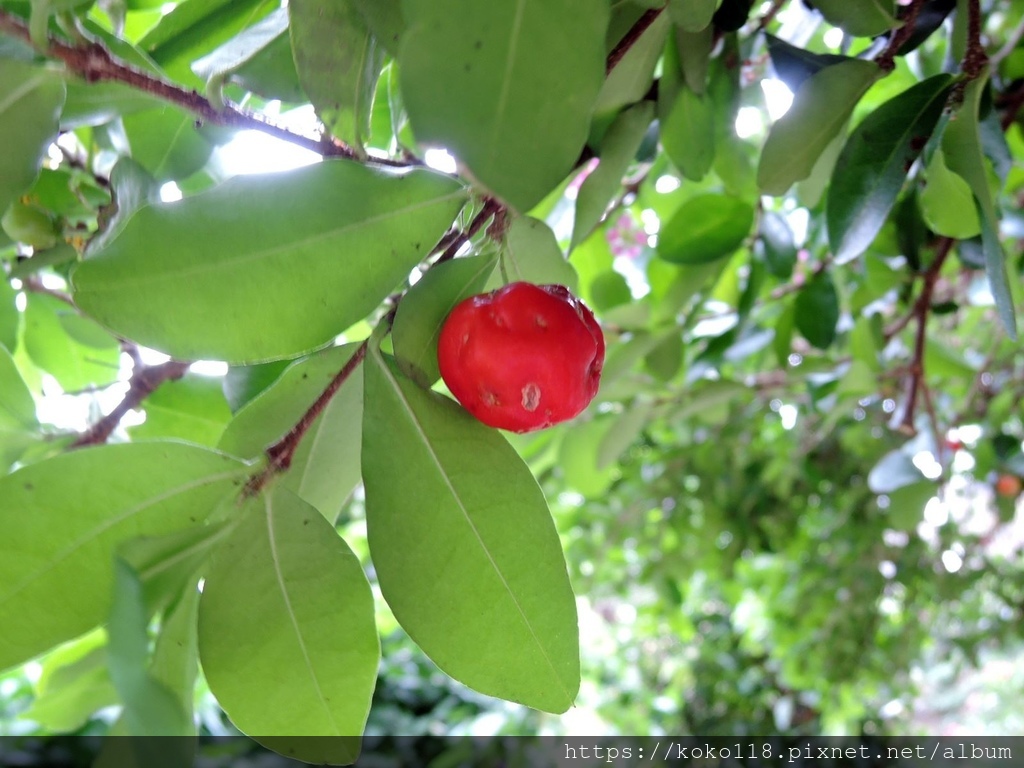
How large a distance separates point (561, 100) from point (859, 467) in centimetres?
177

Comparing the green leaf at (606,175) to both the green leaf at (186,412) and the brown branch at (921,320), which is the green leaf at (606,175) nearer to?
the green leaf at (186,412)

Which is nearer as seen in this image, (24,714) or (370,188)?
(370,188)

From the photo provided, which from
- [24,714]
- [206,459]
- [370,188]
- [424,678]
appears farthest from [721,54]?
[424,678]

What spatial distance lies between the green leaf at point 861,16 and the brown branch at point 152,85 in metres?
0.32

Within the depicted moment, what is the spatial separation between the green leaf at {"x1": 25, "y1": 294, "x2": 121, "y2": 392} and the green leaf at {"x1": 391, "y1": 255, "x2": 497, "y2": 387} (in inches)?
17.1

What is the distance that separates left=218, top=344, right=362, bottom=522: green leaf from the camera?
41cm

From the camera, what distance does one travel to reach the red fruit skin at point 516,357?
1.20ft

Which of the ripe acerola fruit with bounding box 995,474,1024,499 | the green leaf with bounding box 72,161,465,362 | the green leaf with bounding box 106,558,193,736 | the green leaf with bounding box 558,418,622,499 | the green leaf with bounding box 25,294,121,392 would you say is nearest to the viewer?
the green leaf with bounding box 106,558,193,736

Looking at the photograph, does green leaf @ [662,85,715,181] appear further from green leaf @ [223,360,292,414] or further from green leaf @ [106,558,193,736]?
green leaf @ [106,558,193,736]

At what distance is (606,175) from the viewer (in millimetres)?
512

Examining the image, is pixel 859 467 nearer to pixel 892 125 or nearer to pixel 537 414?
pixel 892 125

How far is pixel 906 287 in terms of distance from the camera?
0.93 meters

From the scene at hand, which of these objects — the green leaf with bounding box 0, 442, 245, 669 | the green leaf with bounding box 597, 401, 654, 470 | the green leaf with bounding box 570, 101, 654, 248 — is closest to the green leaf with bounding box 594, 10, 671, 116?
the green leaf with bounding box 570, 101, 654, 248

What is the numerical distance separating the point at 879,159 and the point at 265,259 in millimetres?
423
